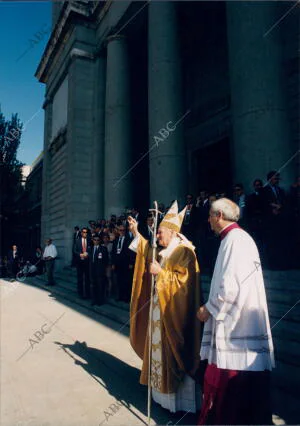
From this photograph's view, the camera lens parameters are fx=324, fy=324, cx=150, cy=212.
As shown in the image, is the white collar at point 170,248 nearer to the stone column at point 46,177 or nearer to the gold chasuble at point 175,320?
the gold chasuble at point 175,320

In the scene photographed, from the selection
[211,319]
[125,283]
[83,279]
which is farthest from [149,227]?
[211,319]

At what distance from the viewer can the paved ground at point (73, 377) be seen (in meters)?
3.34

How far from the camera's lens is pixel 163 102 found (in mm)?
11016

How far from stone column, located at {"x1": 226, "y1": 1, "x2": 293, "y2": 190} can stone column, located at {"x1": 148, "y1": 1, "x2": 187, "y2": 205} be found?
9.08 ft

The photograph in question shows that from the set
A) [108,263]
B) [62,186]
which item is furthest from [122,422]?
[62,186]

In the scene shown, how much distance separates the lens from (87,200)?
17.5m

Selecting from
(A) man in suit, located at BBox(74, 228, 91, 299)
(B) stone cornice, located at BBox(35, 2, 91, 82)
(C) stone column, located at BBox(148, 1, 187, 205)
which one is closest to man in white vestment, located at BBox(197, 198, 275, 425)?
(A) man in suit, located at BBox(74, 228, 91, 299)

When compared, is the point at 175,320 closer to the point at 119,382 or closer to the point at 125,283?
the point at 119,382

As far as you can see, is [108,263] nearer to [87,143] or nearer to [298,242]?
[298,242]

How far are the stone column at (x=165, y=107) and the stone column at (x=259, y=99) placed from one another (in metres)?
2.77

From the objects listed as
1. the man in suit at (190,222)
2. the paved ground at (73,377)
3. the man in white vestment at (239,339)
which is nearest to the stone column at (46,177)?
the paved ground at (73,377)

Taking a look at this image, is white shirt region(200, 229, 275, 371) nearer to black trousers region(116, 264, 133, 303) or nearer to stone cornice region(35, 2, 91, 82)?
black trousers region(116, 264, 133, 303)

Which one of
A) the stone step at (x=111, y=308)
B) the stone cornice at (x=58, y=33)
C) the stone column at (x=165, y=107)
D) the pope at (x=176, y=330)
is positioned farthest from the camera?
the stone cornice at (x=58, y=33)

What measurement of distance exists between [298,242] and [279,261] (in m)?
0.60
